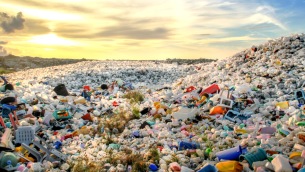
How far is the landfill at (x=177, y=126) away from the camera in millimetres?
4152

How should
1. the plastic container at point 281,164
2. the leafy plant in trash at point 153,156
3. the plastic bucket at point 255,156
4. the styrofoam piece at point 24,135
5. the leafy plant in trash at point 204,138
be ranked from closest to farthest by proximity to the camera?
1. the plastic container at point 281,164
2. the plastic bucket at point 255,156
3. the leafy plant in trash at point 153,156
4. the leafy plant in trash at point 204,138
5. the styrofoam piece at point 24,135

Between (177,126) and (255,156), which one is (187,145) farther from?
(177,126)

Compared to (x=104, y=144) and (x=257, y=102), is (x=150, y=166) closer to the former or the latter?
(x=104, y=144)

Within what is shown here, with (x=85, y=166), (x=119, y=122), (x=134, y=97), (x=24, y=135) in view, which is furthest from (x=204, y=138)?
(x=134, y=97)

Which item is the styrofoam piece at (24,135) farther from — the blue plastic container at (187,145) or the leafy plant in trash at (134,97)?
the leafy plant in trash at (134,97)

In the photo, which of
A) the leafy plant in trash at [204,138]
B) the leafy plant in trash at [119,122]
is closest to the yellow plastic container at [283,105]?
the leafy plant in trash at [204,138]

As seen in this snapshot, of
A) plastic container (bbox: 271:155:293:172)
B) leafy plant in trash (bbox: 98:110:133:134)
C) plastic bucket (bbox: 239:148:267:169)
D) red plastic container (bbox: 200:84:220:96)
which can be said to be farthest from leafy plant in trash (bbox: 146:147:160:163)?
red plastic container (bbox: 200:84:220:96)

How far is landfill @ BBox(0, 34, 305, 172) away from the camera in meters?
4.15

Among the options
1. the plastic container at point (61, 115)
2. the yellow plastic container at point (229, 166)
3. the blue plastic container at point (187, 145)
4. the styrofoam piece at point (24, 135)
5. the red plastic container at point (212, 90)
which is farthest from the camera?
the red plastic container at point (212, 90)

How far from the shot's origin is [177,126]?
605cm

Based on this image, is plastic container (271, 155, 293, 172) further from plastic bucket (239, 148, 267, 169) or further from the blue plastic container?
the blue plastic container

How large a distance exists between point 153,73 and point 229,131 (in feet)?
35.8

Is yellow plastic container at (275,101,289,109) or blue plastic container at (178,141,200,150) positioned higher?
yellow plastic container at (275,101,289,109)

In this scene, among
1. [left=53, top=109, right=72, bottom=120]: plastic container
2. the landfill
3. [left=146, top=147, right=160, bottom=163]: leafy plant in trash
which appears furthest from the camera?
[left=53, top=109, right=72, bottom=120]: plastic container
